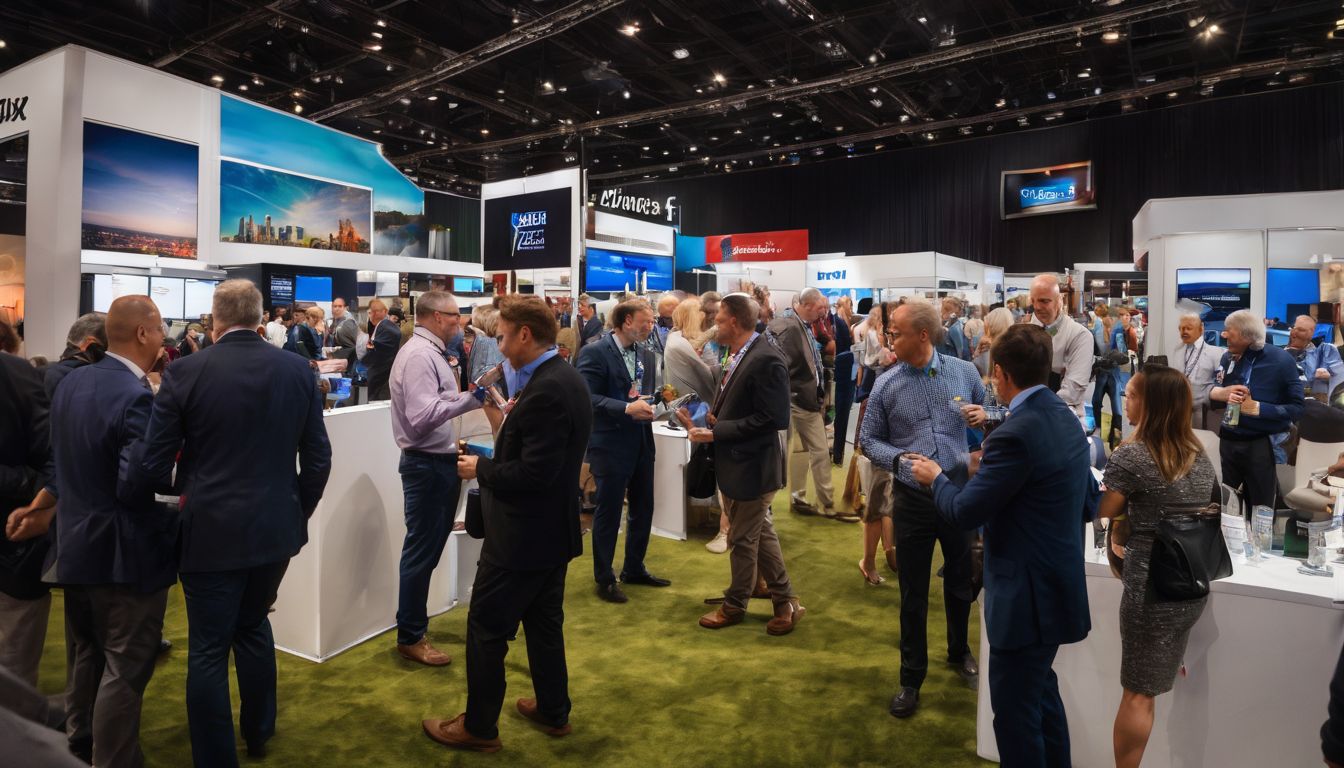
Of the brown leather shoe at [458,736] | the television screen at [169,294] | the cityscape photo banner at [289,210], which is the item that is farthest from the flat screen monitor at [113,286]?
the brown leather shoe at [458,736]

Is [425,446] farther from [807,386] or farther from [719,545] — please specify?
[807,386]

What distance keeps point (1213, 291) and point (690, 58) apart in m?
7.85

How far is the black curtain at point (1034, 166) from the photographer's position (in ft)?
47.9

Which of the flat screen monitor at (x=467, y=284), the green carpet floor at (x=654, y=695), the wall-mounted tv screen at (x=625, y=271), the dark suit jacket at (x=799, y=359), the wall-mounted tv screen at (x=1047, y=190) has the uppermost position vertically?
the wall-mounted tv screen at (x=1047, y=190)

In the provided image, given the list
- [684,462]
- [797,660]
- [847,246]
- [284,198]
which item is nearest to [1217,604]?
[797,660]

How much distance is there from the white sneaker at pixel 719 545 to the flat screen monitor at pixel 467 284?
12560mm

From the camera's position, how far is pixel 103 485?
233 centimetres

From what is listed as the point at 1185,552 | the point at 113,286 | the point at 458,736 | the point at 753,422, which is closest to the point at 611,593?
the point at 753,422

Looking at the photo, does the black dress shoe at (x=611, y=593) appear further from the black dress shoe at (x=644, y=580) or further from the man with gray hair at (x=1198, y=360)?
the man with gray hair at (x=1198, y=360)

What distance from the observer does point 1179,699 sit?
2426 mm

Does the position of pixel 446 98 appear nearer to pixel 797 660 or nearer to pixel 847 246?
pixel 847 246

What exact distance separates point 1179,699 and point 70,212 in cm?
529

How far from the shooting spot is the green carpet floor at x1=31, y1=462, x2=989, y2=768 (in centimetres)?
285

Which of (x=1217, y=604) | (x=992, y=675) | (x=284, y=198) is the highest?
(x=284, y=198)
